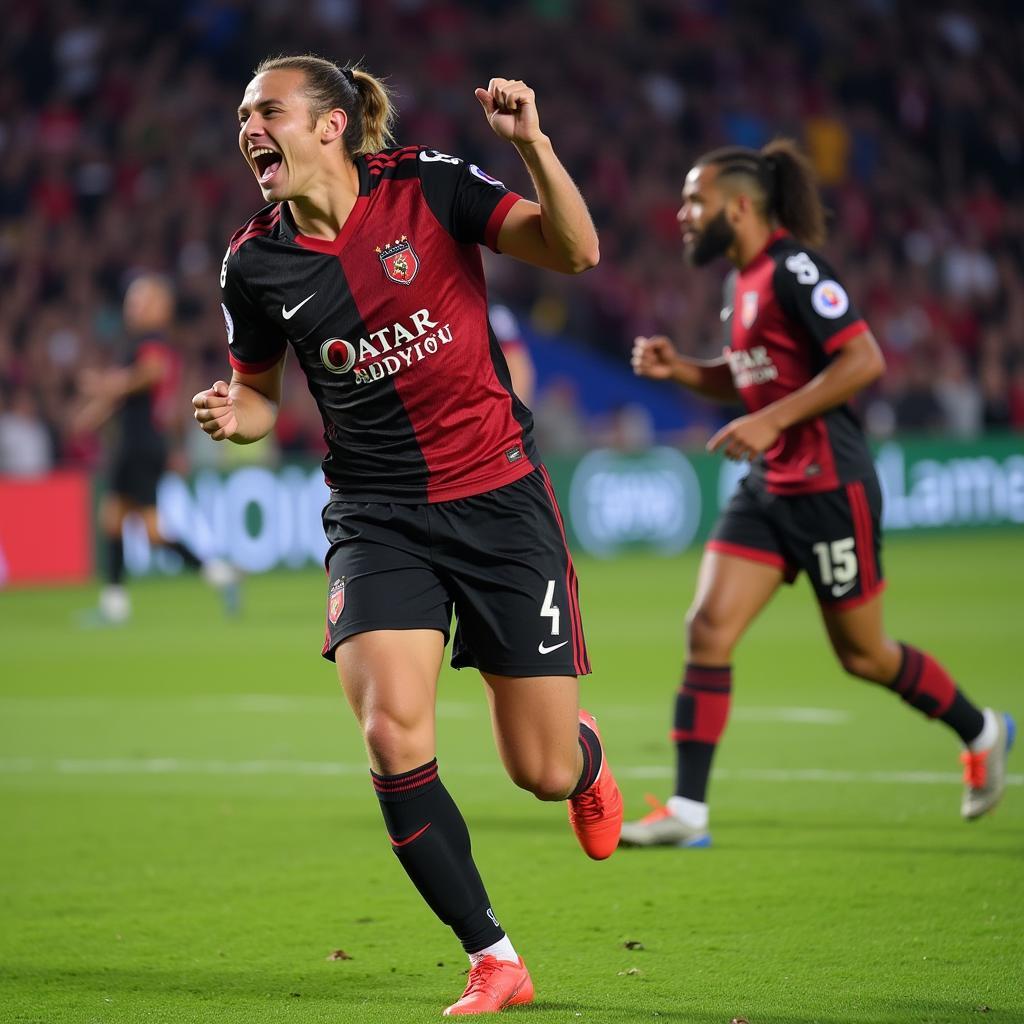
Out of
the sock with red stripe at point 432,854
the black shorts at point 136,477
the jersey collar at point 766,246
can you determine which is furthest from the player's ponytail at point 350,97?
the black shorts at point 136,477

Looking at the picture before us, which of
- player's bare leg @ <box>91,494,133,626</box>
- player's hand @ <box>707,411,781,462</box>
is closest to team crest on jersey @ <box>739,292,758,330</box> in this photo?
player's hand @ <box>707,411,781,462</box>

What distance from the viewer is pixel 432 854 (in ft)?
15.1

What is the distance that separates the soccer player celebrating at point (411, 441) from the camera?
4.63 m

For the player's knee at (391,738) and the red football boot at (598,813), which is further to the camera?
the red football boot at (598,813)

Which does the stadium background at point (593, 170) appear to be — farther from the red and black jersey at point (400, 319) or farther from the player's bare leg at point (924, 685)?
the red and black jersey at point (400, 319)

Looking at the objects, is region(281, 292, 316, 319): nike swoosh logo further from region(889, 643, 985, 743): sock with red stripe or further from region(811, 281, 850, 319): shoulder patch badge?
region(889, 643, 985, 743): sock with red stripe

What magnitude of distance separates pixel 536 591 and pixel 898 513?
18.3 metres

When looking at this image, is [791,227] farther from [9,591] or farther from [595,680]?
[9,591]

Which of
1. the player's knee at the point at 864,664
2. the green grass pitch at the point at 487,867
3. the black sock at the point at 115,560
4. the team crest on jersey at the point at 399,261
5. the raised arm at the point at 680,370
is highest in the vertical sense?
the team crest on jersey at the point at 399,261

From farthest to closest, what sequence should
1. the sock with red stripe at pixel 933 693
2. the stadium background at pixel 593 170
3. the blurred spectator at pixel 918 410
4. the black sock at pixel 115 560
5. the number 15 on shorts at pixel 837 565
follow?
the blurred spectator at pixel 918 410
the stadium background at pixel 593 170
the black sock at pixel 115 560
the sock with red stripe at pixel 933 693
the number 15 on shorts at pixel 837 565

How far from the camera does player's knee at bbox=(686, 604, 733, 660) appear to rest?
6836 mm

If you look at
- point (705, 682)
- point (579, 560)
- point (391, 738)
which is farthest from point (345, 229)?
point (579, 560)

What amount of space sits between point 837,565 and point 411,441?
2475 mm

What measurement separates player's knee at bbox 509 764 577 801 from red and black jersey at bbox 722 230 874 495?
7.37 feet
